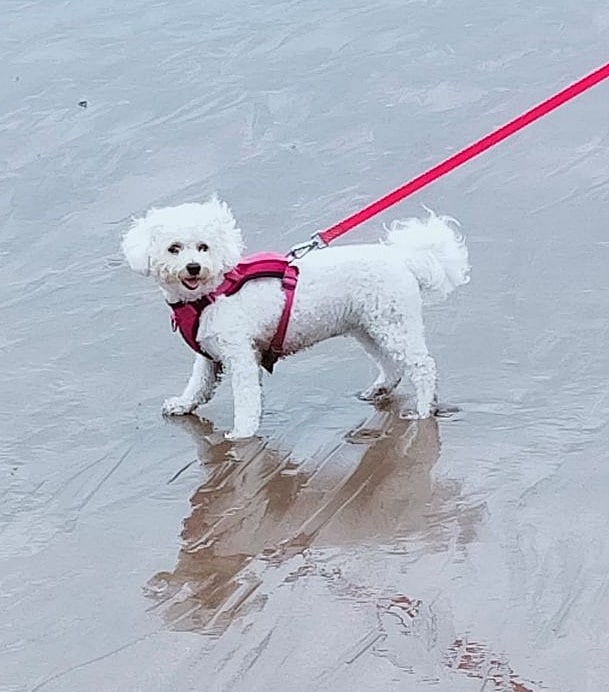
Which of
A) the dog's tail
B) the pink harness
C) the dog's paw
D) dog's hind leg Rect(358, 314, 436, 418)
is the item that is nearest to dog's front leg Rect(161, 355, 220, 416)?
the dog's paw

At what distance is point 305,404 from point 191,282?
0.65 meters

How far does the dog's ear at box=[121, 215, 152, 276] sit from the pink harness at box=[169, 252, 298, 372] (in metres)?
0.20

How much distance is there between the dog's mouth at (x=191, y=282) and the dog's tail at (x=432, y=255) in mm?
738

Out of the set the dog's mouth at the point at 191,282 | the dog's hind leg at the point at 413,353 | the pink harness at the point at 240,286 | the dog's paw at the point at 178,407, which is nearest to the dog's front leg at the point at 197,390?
the dog's paw at the point at 178,407

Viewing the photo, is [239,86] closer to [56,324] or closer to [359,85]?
[359,85]

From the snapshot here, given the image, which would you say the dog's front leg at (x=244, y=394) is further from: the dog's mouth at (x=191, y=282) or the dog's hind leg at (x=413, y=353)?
the dog's hind leg at (x=413, y=353)

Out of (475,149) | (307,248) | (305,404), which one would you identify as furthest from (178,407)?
(475,149)

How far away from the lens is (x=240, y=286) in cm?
514

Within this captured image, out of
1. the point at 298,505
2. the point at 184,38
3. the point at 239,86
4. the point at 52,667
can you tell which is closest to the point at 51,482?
the point at 298,505

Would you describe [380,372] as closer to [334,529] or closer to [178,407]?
[178,407]

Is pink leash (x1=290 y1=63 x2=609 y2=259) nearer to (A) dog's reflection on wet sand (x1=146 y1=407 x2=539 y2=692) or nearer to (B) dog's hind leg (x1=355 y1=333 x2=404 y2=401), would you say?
(B) dog's hind leg (x1=355 y1=333 x2=404 y2=401)

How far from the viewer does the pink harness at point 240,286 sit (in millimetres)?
5121

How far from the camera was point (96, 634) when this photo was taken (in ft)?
12.8

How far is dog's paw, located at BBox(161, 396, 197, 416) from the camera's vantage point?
530 cm
